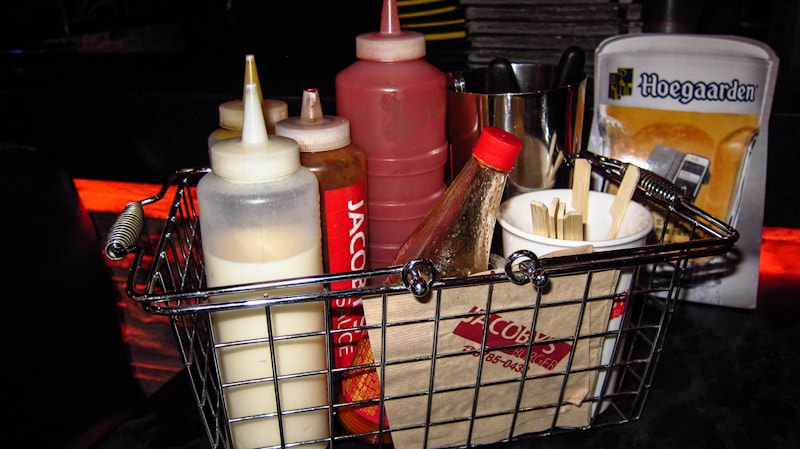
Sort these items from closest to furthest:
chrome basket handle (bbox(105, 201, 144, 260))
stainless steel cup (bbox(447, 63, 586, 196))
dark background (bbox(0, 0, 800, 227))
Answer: chrome basket handle (bbox(105, 201, 144, 260)), stainless steel cup (bbox(447, 63, 586, 196)), dark background (bbox(0, 0, 800, 227))

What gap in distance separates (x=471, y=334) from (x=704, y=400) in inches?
12.7

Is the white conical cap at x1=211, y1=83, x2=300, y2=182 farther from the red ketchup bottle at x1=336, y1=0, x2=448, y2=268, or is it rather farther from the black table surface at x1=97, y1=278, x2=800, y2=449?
the black table surface at x1=97, y1=278, x2=800, y2=449

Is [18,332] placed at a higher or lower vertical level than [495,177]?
lower

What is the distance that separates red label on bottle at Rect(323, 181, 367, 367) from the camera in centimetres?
57

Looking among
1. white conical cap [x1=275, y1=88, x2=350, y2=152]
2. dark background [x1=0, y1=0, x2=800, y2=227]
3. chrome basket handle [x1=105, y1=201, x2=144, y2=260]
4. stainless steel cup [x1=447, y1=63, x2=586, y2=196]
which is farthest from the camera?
dark background [x1=0, y1=0, x2=800, y2=227]

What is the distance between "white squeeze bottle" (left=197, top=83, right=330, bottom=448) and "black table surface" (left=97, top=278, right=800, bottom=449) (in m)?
0.12

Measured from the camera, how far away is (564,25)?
1113 millimetres

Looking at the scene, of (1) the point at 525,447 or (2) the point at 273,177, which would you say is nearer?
(2) the point at 273,177

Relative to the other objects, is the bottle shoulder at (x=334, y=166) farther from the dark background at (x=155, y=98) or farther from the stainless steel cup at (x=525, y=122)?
the dark background at (x=155, y=98)

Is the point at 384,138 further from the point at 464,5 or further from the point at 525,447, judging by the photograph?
the point at 464,5

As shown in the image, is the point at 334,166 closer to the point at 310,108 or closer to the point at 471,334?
the point at 310,108

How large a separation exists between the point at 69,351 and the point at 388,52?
602 mm

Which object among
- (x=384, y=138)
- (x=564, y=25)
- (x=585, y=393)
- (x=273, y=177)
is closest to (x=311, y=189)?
(x=273, y=177)

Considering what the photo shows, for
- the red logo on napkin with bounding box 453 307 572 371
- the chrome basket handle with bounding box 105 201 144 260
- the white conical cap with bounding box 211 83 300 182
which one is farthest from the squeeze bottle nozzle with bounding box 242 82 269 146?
the red logo on napkin with bounding box 453 307 572 371
